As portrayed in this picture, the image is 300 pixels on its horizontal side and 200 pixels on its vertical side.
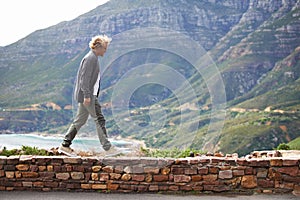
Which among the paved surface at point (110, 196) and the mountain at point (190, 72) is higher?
the mountain at point (190, 72)

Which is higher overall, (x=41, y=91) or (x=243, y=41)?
(x=243, y=41)

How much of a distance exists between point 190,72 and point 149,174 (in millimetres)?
3729

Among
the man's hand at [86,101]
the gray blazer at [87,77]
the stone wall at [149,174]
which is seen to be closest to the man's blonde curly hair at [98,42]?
the gray blazer at [87,77]

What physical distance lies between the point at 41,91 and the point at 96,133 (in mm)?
36701

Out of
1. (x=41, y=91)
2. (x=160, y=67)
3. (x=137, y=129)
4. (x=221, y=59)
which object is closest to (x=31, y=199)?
(x=137, y=129)

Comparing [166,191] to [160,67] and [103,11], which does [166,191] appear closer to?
[160,67]

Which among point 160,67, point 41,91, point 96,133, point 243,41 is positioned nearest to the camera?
point 96,133

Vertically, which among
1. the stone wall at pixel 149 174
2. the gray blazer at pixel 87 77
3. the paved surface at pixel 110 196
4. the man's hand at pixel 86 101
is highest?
the gray blazer at pixel 87 77

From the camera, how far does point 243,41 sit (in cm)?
6181

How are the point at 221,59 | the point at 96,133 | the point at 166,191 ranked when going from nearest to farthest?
the point at 166,191 → the point at 96,133 → the point at 221,59

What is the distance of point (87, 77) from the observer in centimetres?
695

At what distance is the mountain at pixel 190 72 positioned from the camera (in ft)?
30.0

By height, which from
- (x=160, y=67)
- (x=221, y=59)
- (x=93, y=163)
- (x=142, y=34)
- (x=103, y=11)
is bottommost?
(x=93, y=163)

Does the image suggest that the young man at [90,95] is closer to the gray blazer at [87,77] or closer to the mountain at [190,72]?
the gray blazer at [87,77]
